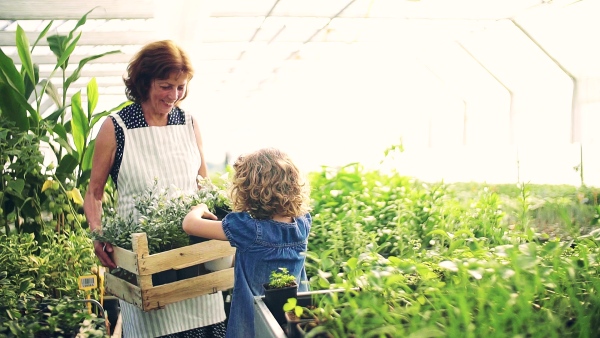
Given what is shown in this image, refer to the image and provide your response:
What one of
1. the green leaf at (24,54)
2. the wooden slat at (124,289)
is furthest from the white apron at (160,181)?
the green leaf at (24,54)

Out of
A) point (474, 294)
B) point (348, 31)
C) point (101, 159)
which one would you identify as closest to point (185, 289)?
point (101, 159)

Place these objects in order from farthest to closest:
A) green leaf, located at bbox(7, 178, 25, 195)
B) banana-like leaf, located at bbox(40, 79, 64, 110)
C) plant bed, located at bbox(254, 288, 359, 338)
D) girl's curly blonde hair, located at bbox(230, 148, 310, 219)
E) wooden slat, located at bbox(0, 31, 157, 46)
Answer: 1. wooden slat, located at bbox(0, 31, 157, 46)
2. banana-like leaf, located at bbox(40, 79, 64, 110)
3. green leaf, located at bbox(7, 178, 25, 195)
4. girl's curly blonde hair, located at bbox(230, 148, 310, 219)
5. plant bed, located at bbox(254, 288, 359, 338)

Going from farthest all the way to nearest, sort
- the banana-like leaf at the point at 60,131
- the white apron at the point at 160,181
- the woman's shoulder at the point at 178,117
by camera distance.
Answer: the banana-like leaf at the point at 60,131
the woman's shoulder at the point at 178,117
the white apron at the point at 160,181

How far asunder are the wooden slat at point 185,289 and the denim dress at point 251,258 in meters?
0.10

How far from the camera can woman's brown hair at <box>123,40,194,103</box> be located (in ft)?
6.09

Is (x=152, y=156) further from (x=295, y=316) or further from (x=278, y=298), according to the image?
(x=295, y=316)

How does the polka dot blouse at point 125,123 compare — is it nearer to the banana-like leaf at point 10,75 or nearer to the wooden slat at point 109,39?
the banana-like leaf at point 10,75

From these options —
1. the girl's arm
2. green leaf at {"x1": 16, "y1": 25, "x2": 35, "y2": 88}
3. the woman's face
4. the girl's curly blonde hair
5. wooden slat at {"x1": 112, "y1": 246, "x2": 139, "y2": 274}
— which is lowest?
wooden slat at {"x1": 112, "y1": 246, "x2": 139, "y2": 274}

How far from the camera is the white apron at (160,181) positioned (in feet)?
5.96

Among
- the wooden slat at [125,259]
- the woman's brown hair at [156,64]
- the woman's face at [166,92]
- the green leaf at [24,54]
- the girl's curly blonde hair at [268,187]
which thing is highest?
the green leaf at [24,54]

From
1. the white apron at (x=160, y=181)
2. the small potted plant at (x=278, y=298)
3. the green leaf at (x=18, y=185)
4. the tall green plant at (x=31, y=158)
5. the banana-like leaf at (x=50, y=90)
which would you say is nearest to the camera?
the small potted plant at (x=278, y=298)

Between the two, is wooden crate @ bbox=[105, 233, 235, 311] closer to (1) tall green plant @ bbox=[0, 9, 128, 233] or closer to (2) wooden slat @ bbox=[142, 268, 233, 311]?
(2) wooden slat @ bbox=[142, 268, 233, 311]

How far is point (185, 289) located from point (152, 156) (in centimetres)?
51

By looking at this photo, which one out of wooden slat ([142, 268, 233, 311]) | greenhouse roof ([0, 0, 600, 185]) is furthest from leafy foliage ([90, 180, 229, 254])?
greenhouse roof ([0, 0, 600, 185])
